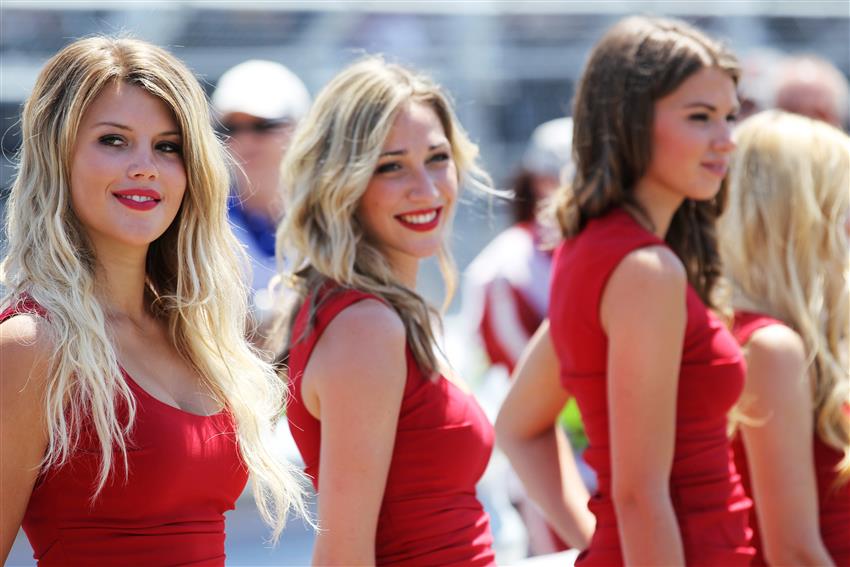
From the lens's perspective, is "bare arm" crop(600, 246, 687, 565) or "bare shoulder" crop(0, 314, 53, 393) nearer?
"bare shoulder" crop(0, 314, 53, 393)

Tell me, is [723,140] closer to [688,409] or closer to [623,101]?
[623,101]

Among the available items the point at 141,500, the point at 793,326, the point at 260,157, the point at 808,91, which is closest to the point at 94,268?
the point at 141,500

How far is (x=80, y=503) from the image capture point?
1.94 metres

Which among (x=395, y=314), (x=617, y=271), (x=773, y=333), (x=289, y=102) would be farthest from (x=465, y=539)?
(x=289, y=102)

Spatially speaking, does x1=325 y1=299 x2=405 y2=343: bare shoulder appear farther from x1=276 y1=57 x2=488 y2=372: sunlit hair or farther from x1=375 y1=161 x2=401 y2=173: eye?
x1=375 y1=161 x2=401 y2=173: eye

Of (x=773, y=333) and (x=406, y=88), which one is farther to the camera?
(x=773, y=333)

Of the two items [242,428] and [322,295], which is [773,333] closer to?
[322,295]

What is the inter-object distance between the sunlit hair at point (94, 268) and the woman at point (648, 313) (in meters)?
0.73

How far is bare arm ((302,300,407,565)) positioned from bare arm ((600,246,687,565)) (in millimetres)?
503

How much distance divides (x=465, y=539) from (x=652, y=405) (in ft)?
1.63

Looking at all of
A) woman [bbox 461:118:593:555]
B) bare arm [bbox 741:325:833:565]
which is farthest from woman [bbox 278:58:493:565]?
woman [bbox 461:118:593:555]

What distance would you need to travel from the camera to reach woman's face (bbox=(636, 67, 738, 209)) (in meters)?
2.73

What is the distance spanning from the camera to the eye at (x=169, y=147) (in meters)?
2.22

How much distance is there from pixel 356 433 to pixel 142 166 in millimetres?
661
